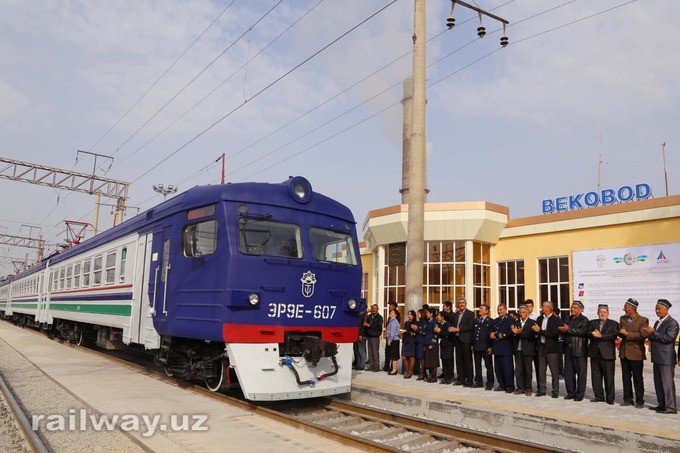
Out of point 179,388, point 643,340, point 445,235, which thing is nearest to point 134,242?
point 179,388

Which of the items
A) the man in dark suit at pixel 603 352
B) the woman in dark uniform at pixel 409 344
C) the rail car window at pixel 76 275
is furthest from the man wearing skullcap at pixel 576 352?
the rail car window at pixel 76 275

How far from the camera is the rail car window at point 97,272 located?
46.4 ft

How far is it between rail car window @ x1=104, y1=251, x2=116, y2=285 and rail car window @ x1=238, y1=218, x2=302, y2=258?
19.2ft

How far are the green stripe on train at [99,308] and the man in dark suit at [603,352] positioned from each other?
8993mm

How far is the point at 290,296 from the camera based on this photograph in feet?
28.1

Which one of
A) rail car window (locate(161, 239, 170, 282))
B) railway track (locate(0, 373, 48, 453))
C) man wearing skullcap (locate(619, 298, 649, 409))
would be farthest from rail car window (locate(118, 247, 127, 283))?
man wearing skullcap (locate(619, 298, 649, 409))

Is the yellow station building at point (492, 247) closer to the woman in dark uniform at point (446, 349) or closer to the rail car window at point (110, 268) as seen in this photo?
the woman in dark uniform at point (446, 349)

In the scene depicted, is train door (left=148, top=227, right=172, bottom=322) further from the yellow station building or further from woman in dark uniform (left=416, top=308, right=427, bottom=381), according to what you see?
the yellow station building

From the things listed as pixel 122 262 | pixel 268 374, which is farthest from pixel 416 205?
pixel 122 262

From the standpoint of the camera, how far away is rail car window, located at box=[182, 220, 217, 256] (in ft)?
28.4

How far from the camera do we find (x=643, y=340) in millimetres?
8719

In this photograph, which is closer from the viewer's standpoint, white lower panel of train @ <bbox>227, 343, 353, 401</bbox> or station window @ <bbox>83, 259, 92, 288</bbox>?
white lower panel of train @ <bbox>227, 343, 353, 401</bbox>

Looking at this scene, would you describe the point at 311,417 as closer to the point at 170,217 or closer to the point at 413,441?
the point at 413,441

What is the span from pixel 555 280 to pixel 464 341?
427 inches
